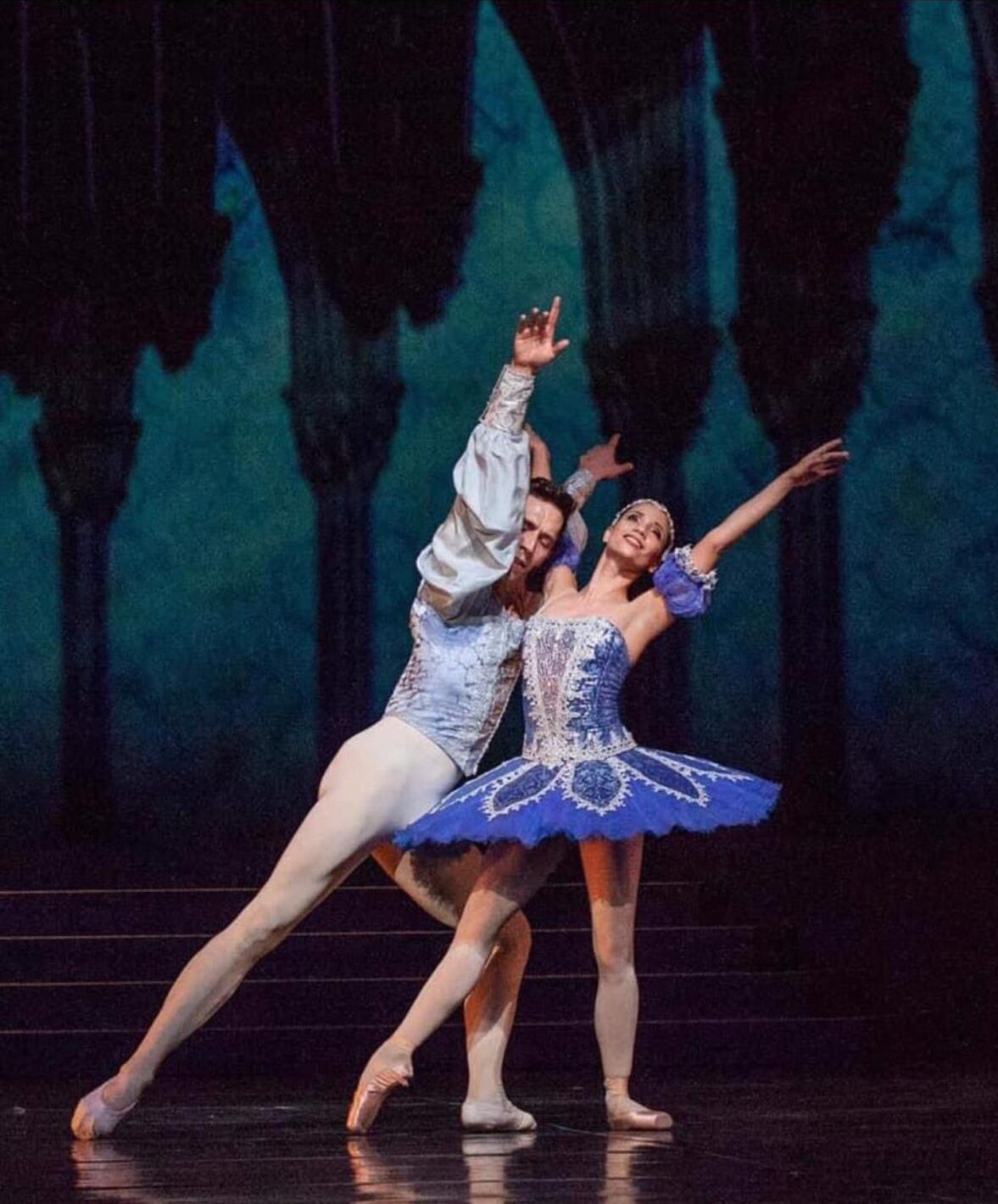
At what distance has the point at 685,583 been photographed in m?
4.47

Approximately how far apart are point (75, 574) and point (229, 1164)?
6990 millimetres

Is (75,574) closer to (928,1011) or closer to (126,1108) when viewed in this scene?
(928,1011)

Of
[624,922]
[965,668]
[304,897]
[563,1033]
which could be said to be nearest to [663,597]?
[624,922]

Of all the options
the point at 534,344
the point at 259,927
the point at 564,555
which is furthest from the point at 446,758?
the point at 534,344

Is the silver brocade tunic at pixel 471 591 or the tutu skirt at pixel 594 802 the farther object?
the silver brocade tunic at pixel 471 591

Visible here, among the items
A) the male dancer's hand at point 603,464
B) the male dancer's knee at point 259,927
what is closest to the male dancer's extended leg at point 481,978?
the male dancer's knee at point 259,927

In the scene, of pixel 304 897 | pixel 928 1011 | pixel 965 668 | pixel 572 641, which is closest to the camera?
pixel 304 897

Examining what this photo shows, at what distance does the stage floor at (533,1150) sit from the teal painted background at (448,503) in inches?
188

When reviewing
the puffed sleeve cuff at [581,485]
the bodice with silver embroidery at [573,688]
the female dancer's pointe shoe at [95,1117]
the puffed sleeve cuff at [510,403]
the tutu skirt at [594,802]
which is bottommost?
the female dancer's pointe shoe at [95,1117]

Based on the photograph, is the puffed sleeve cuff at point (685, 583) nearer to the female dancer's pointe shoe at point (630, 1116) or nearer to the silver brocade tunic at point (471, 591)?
the silver brocade tunic at point (471, 591)

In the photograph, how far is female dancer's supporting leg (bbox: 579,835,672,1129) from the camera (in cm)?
432

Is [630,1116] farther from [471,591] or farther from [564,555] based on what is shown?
[564,555]

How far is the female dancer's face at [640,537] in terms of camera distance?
4.55 meters

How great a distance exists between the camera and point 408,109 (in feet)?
34.2
